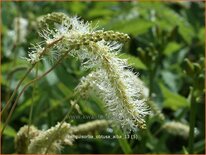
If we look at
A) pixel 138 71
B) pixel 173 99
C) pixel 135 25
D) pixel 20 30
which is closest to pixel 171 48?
pixel 138 71

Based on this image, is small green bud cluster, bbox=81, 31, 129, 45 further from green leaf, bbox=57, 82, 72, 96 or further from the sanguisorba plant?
green leaf, bbox=57, 82, 72, 96

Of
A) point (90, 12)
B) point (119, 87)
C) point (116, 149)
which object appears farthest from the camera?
point (90, 12)

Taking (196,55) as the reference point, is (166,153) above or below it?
below

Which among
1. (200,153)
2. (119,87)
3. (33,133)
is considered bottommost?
(200,153)

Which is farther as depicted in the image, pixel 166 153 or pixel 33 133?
pixel 166 153

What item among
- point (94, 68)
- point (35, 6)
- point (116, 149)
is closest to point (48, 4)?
point (35, 6)

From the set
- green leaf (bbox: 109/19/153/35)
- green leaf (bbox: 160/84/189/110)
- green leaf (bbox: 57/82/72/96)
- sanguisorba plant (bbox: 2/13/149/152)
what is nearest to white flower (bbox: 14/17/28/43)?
green leaf (bbox: 57/82/72/96)

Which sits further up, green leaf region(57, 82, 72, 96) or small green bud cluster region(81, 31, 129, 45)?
small green bud cluster region(81, 31, 129, 45)

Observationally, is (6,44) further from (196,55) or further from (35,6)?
(196,55)

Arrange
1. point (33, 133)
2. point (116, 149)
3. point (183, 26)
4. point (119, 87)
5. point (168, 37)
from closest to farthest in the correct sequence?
point (119, 87), point (33, 133), point (116, 149), point (168, 37), point (183, 26)
